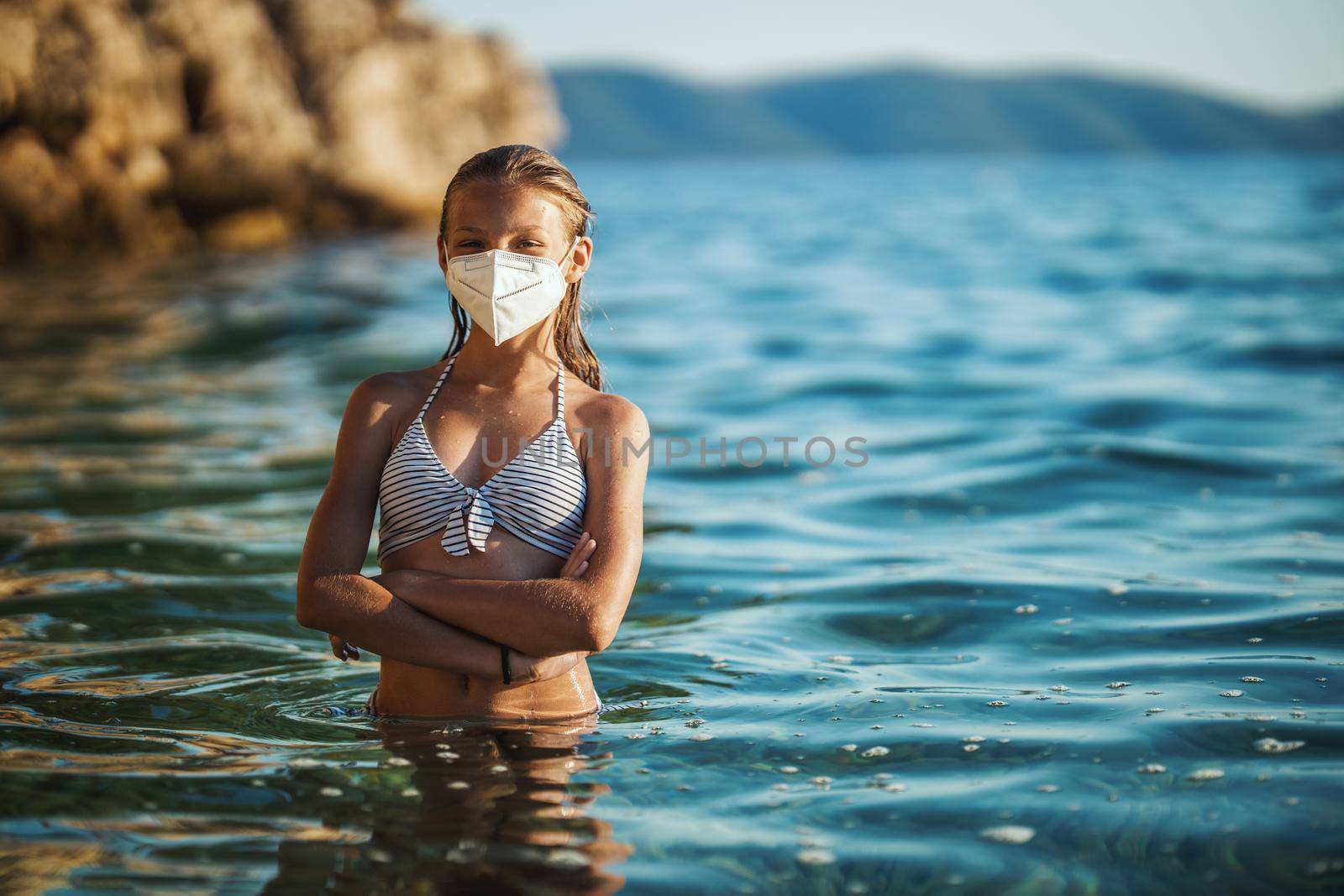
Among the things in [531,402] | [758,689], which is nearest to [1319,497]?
[758,689]

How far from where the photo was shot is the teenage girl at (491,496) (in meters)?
3.44

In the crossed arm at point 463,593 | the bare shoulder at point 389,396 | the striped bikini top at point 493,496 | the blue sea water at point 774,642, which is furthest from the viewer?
the bare shoulder at point 389,396

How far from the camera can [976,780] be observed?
3711 mm

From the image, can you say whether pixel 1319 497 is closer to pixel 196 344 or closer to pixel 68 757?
pixel 68 757

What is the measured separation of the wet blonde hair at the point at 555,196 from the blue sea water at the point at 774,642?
44.5 inches

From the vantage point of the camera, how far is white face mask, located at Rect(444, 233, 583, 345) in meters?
3.61

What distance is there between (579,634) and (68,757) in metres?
1.59

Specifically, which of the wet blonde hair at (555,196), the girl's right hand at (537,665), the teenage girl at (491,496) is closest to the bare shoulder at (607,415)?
the teenage girl at (491,496)

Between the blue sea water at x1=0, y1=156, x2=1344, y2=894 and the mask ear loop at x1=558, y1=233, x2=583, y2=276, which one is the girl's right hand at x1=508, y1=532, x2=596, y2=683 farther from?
the mask ear loop at x1=558, y1=233, x2=583, y2=276

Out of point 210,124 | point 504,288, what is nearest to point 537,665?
point 504,288

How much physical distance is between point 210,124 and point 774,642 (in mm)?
21664

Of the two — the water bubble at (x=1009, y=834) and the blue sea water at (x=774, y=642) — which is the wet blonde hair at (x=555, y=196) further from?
the water bubble at (x=1009, y=834)

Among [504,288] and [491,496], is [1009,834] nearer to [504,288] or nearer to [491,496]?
[491,496]

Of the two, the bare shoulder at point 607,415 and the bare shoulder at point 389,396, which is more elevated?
the bare shoulder at point 389,396
